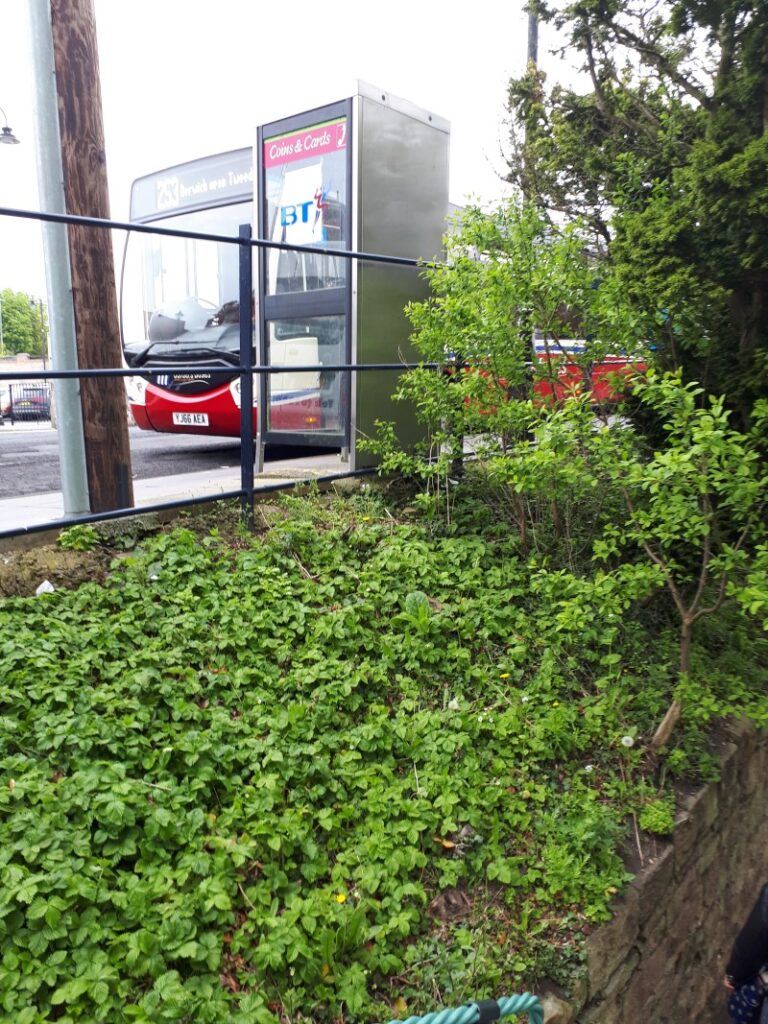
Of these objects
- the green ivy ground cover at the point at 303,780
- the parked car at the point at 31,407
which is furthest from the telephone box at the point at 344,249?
the parked car at the point at 31,407

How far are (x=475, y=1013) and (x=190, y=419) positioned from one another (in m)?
6.66

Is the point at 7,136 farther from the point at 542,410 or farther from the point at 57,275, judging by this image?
the point at 542,410

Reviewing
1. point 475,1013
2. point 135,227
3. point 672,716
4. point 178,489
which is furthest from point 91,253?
point 475,1013

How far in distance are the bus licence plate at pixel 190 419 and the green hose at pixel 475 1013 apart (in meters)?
6.36

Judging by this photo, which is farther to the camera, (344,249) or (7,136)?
(7,136)

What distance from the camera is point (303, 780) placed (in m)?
2.75

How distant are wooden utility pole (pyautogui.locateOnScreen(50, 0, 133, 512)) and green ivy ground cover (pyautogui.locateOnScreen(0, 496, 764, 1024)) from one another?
758 millimetres

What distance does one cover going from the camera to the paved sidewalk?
4359 millimetres

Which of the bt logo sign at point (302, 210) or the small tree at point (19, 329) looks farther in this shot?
the small tree at point (19, 329)

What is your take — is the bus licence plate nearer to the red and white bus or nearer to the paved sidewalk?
the red and white bus

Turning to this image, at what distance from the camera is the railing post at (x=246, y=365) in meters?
4.09

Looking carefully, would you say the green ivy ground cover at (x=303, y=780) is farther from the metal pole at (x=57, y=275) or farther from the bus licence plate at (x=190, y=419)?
the bus licence plate at (x=190, y=419)

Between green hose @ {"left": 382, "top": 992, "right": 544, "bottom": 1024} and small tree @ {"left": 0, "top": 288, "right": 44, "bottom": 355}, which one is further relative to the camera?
small tree @ {"left": 0, "top": 288, "right": 44, "bottom": 355}

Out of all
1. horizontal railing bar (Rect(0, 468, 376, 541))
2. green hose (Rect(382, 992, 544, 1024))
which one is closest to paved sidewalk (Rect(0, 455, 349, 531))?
horizontal railing bar (Rect(0, 468, 376, 541))
